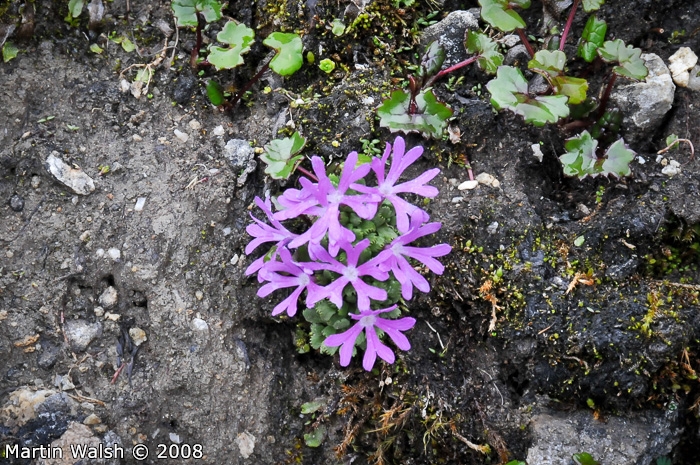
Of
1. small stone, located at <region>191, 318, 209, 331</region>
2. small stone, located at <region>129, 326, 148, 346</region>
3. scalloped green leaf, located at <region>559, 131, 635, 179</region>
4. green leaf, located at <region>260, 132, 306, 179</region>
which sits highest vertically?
scalloped green leaf, located at <region>559, 131, 635, 179</region>

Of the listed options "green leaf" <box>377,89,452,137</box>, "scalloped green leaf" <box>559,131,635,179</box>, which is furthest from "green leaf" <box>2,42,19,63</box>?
"scalloped green leaf" <box>559,131,635,179</box>

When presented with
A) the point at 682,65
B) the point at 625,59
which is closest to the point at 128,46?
the point at 625,59

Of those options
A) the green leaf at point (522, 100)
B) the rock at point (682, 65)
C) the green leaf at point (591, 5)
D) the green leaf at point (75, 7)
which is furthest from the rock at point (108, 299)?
the rock at point (682, 65)

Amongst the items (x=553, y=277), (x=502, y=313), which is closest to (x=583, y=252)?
(x=553, y=277)

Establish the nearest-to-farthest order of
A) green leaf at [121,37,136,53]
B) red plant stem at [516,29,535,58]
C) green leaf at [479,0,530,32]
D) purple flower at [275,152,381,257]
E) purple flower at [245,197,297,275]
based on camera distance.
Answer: purple flower at [275,152,381,257] → purple flower at [245,197,297,275] → green leaf at [479,0,530,32] → red plant stem at [516,29,535,58] → green leaf at [121,37,136,53]

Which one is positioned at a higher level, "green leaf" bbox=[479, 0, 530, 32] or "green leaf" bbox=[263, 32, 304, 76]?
"green leaf" bbox=[479, 0, 530, 32]

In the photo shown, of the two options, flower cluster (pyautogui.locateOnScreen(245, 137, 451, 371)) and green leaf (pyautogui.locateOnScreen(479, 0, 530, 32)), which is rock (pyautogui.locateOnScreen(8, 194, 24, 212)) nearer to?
flower cluster (pyautogui.locateOnScreen(245, 137, 451, 371))
